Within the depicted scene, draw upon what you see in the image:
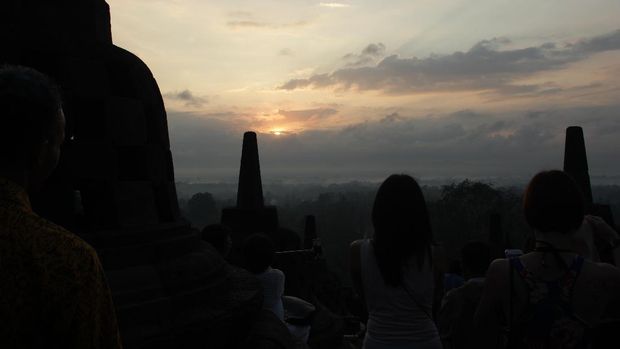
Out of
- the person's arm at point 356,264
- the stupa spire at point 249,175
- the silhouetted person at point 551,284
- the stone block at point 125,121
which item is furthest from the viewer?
the stupa spire at point 249,175

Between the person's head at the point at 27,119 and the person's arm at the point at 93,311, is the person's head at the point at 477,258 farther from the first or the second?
the person's head at the point at 27,119

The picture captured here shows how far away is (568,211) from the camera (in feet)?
6.59

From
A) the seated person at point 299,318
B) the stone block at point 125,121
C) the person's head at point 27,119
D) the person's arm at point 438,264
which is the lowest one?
the seated person at point 299,318

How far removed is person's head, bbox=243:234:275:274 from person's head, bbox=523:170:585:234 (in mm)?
2809

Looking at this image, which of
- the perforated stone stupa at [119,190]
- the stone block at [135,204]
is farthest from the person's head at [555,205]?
the stone block at [135,204]

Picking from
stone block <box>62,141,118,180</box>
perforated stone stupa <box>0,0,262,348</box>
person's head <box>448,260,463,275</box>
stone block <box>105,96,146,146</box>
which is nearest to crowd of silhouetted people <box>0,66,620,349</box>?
perforated stone stupa <box>0,0,262,348</box>

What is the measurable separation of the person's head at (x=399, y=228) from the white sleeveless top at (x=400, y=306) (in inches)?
1.7

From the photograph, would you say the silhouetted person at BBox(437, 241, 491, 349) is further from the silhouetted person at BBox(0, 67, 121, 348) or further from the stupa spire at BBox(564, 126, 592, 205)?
the stupa spire at BBox(564, 126, 592, 205)

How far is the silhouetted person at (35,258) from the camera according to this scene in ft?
3.95

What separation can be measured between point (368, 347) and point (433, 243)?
64 cm

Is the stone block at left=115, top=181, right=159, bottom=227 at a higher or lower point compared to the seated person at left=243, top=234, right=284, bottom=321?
higher

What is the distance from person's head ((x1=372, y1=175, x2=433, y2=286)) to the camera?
2.42 metres

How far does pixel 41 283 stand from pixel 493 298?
165cm

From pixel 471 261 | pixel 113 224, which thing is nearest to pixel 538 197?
pixel 471 261
